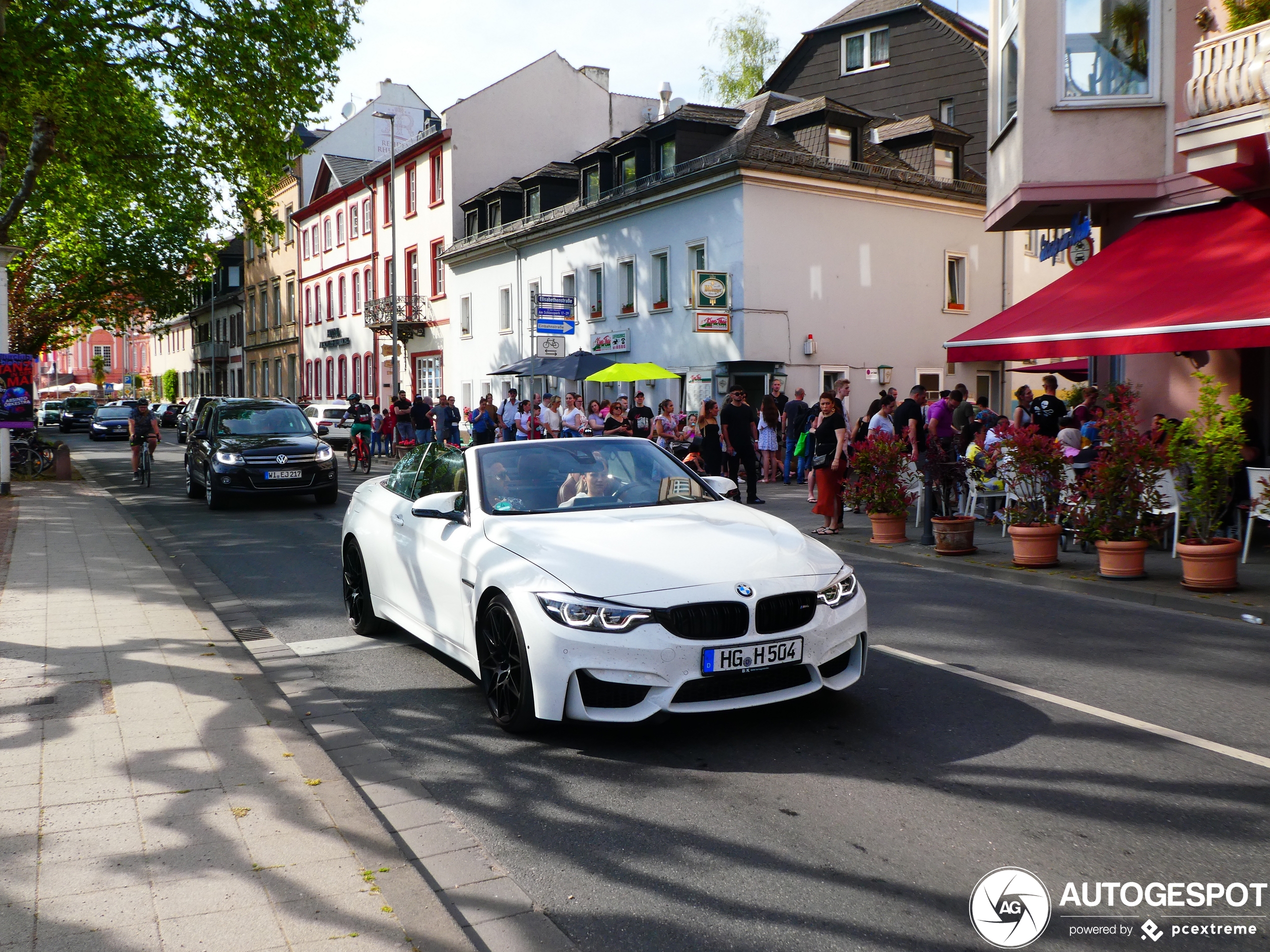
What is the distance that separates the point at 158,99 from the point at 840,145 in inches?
683

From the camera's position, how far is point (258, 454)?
16.8 m

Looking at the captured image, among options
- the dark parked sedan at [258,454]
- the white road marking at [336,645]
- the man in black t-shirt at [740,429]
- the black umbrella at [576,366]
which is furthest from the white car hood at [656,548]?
the black umbrella at [576,366]

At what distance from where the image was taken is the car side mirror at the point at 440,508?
5.98 m

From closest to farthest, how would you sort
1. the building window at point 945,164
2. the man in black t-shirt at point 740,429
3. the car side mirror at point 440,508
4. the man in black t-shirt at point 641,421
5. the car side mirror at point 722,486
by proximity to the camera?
1. the car side mirror at point 440,508
2. the car side mirror at point 722,486
3. the man in black t-shirt at point 740,429
4. the man in black t-shirt at point 641,421
5. the building window at point 945,164

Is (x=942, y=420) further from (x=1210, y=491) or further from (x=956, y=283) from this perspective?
(x=956, y=283)

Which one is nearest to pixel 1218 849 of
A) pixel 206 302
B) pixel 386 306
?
pixel 386 306

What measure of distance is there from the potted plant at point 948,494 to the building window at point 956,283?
18.6m

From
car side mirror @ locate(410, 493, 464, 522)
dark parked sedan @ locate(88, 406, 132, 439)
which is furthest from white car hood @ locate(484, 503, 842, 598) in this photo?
dark parked sedan @ locate(88, 406, 132, 439)

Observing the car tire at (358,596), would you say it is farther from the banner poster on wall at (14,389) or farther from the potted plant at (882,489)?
the banner poster on wall at (14,389)

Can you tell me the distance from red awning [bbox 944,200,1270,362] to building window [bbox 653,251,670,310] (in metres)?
17.4

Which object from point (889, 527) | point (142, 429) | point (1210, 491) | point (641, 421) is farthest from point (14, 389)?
point (1210, 491)

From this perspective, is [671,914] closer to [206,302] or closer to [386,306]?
[386,306]

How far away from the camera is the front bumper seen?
4.72m

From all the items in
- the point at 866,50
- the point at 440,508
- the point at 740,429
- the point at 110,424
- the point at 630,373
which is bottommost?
the point at 440,508
